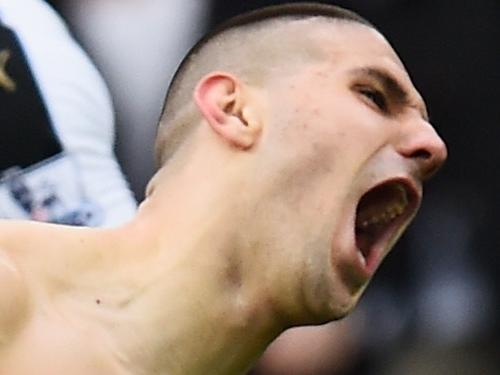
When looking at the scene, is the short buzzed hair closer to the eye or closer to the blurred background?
the eye

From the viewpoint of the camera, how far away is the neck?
1.38 metres

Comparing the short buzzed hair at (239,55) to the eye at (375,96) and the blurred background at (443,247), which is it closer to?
the eye at (375,96)

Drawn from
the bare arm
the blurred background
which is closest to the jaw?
the bare arm

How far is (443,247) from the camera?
7.45 feet

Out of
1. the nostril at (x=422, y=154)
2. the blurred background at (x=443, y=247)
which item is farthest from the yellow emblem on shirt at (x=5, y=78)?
the blurred background at (x=443, y=247)

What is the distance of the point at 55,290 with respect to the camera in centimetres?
137

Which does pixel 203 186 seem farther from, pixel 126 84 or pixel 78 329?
pixel 126 84

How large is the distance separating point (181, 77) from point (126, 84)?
0.47 m

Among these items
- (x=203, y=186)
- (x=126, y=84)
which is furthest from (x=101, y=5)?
(x=203, y=186)

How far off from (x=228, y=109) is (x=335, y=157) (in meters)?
0.10

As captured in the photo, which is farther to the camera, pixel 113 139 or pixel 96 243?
pixel 113 139

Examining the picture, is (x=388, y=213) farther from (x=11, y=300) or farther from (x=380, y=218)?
(x=11, y=300)

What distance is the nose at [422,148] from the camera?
4.68ft

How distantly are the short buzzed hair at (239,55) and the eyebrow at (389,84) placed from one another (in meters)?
0.04
